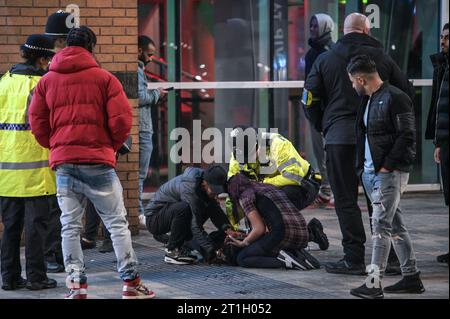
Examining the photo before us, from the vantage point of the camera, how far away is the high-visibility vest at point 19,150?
771 centimetres

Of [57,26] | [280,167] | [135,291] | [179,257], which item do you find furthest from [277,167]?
[135,291]

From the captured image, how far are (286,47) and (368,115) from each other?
5.13 meters

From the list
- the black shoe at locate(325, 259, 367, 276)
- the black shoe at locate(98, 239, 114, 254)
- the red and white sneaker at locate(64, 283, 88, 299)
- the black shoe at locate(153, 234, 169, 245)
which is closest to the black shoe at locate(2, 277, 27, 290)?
the red and white sneaker at locate(64, 283, 88, 299)

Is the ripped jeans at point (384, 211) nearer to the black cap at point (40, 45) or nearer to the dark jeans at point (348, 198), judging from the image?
the dark jeans at point (348, 198)

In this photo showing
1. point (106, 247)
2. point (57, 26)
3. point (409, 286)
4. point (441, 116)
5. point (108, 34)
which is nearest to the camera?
point (409, 286)

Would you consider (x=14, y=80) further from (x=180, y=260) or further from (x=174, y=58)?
(x=174, y=58)

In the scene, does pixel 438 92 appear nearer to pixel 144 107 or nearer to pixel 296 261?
pixel 296 261

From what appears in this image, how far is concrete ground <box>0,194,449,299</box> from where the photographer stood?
748cm

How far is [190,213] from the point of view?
28.4 feet

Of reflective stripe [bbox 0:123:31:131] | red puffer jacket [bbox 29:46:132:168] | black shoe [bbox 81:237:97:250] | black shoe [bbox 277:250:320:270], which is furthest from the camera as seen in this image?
black shoe [bbox 81:237:97:250]

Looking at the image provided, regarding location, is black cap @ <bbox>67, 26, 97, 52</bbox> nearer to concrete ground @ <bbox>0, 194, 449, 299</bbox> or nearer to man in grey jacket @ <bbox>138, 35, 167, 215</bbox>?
concrete ground @ <bbox>0, 194, 449, 299</bbox>

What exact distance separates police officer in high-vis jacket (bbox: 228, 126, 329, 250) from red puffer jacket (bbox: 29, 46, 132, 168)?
2.12 meters

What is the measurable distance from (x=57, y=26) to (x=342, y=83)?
240cm

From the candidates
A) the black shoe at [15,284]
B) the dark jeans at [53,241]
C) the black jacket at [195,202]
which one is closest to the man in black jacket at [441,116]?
the black jacket at [195,202]
